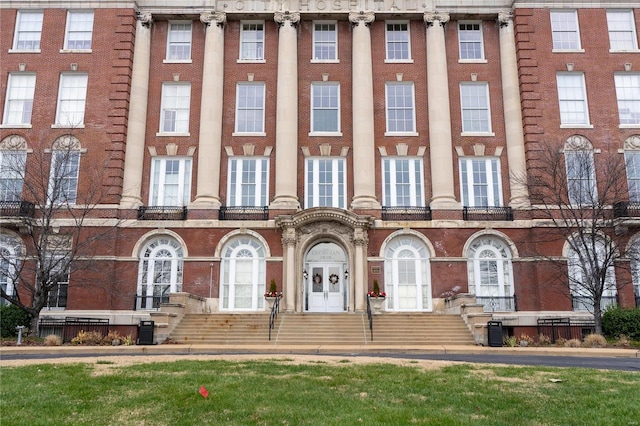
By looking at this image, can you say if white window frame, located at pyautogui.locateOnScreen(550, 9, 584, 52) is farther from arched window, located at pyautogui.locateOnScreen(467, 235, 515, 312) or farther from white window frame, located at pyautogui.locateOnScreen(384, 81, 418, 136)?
arched window, located at pyautogui.locateOnScreen(467, 235, 515, 312)

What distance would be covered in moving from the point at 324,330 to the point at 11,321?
46.0 ft

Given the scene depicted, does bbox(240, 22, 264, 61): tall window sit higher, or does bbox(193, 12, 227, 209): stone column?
bbox(240, 22, 264, 61): tall window

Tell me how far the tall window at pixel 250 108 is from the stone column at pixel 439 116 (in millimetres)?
9721

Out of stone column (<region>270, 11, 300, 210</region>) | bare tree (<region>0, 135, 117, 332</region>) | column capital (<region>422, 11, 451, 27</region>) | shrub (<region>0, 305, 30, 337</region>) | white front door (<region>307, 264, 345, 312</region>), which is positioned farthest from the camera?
column capital (<region>422, 11, 451, 27</region>)

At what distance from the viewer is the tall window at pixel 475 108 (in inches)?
1214

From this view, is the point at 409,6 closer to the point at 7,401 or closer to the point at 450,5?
the point at 450,5

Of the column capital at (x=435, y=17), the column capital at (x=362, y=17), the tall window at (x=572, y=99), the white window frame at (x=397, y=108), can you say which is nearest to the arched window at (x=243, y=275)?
the white window frame at (x=397, y=108)

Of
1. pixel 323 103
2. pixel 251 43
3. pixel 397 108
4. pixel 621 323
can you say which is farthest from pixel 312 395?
pixel 251 43

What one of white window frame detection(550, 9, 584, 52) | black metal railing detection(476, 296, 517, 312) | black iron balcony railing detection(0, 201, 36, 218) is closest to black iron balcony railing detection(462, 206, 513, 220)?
black metal railing detection(476, 296, 517, 312)

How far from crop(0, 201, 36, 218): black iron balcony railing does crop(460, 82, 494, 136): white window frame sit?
23627mm

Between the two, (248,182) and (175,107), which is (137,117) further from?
(248,182)

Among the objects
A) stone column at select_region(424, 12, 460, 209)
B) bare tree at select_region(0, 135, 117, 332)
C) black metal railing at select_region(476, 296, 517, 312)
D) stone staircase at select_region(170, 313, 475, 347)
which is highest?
stone column at select_region(424, 12, 460, 209)

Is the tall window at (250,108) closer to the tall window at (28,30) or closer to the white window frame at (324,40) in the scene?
the white window frame at (324,40)

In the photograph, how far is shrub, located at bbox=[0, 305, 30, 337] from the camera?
78.7ft
